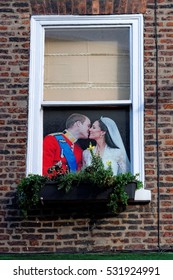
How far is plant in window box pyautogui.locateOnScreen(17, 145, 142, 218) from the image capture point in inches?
306

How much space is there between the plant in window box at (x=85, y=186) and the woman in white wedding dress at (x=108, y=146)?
0.38m

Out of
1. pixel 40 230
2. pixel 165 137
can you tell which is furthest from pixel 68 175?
pixel 165 137

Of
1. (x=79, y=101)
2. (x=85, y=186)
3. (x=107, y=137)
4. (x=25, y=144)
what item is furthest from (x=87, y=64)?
(x=85, y=186)

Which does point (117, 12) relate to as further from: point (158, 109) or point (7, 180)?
point (7, 180)

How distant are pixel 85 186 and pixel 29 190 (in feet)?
1.96

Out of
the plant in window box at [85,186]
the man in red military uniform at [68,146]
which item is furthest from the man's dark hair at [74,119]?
the plant in window box at [85,186]

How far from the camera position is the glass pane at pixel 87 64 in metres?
8.55

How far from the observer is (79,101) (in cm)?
848

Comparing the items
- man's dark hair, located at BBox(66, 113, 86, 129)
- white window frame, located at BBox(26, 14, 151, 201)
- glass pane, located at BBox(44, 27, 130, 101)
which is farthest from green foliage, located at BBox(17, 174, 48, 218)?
glass pane, located at BBox(44, 27, 130, 101)

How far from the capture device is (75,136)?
8.43m

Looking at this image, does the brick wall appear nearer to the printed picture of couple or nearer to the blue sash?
the printed picture of couple

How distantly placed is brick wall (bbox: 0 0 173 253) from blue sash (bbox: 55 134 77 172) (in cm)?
41

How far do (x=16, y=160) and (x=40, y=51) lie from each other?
52.6 inches

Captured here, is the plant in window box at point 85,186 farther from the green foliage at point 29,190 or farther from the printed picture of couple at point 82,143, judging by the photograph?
the printed picture of couple at point 82,143
